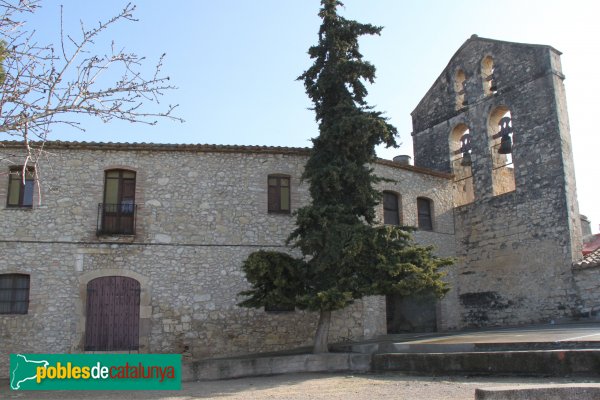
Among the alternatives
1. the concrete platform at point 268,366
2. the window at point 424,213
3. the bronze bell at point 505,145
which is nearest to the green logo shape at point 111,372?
the concrete platform at point 268,366

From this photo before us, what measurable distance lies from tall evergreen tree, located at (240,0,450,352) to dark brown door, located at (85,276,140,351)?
11.9 feet

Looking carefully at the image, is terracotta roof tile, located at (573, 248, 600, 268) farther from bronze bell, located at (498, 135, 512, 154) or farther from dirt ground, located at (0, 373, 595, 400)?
dirt ground, located at (0, 373, 595, 400)

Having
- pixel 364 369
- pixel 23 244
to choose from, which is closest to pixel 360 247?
pixel 364 369

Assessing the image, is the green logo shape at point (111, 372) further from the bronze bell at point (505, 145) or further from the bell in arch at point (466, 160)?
the bell in arch at point (466, 160)

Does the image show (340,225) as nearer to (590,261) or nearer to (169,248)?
(169,248)

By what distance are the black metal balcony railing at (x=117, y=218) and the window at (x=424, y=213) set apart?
828 cm

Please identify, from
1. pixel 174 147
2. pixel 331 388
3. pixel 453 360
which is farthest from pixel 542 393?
pixel 174 147

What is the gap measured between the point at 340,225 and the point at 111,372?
4.98m

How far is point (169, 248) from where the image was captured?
1412cm

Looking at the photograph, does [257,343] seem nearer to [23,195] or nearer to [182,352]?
[182,352]

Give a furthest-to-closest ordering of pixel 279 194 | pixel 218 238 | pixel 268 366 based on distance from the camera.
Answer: pixel 279 194 < pixel 218 238 < pixel 268 366

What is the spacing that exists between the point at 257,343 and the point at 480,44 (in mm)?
11376

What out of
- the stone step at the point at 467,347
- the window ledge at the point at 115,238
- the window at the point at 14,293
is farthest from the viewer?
the window ledge at the point at 115,238

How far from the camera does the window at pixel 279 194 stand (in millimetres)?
14977
